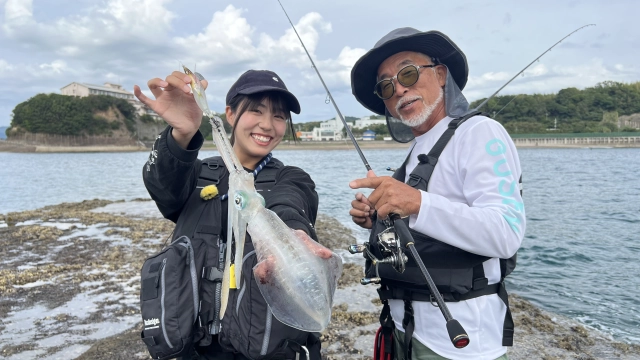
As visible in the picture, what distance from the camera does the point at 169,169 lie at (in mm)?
2312

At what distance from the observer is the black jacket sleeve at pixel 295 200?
7.16 ft

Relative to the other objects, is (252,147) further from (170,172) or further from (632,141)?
(632,141)

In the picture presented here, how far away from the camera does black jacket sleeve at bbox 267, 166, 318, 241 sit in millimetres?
2182

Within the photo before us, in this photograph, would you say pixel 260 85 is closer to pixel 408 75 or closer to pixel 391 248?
pixel 408 75

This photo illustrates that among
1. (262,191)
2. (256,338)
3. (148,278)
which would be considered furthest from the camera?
(262,191)

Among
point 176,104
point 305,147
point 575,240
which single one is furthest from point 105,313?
point 305,147

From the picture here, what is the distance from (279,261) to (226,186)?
2.96 feet

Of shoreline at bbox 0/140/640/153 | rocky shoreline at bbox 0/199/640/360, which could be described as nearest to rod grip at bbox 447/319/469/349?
rocky shoreline at bbox 0/199/640/360

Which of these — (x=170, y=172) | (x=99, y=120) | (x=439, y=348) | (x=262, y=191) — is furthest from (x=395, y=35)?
(x=99, y=120)

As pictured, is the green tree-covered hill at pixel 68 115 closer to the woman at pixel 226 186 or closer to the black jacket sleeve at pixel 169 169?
the woman at pixel 226 186

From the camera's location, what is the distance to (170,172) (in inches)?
91.3

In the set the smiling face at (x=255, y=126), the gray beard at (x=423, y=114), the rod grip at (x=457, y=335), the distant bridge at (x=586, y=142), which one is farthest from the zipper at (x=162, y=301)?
the distant bridge at (x=586, y=142)

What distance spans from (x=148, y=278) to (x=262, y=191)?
2.58 feet

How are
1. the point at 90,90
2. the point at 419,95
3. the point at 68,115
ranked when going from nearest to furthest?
the point at 419,95
the point at 68,115
the point at 90,90
